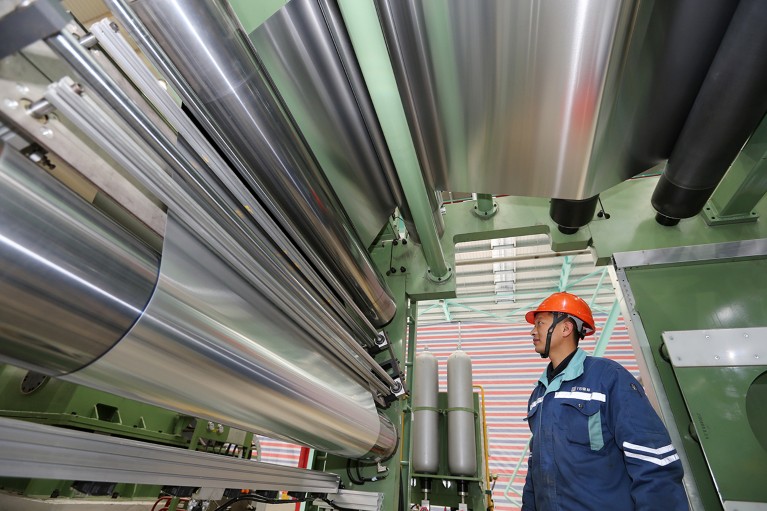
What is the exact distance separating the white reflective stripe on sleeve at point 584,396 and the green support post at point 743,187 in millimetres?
1158

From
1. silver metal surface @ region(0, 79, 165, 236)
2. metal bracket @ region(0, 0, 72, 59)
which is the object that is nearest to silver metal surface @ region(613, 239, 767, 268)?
silver metal surface @ region(0, 79, 165, 236)

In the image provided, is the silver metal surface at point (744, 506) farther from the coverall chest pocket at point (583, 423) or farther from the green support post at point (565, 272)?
the green support post at point (565, 272)

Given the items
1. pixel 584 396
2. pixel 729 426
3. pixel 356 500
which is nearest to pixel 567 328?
pixel 584 396

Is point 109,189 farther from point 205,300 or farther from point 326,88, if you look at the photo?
point 326,88

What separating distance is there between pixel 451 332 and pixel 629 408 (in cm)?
477

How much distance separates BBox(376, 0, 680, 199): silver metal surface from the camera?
1.04 meters

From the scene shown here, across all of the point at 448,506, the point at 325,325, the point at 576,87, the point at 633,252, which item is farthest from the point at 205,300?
the point at 448,506

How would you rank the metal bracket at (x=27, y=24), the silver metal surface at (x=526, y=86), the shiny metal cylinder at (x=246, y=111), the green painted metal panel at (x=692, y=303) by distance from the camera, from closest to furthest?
1. the metal bracket at (x=27, y=24)
2. the shiny metal cylinder at (x=246, y=111)
3. the silver metal surface at (x=526, y=86)
4. the green painted metal panel at (x=692, y=303)

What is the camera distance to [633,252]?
6.29 ft

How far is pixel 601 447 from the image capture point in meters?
1.33

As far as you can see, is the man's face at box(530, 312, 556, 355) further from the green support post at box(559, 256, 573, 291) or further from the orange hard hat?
the green support post at box(559, 256, 573, 291)

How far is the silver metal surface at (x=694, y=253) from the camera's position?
1782mm

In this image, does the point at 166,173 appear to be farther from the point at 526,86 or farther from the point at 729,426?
the point at 729,426

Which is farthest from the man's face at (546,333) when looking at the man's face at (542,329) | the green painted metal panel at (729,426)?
the green painted metal panel at (729,426)
